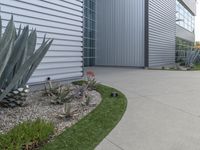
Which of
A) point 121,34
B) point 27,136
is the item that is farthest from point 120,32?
point 27,136

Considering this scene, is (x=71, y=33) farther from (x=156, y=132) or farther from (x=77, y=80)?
(x=156, y=132)

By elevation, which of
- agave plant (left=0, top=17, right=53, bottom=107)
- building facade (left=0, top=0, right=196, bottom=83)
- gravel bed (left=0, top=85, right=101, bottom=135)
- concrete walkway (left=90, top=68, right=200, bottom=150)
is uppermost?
building facade (left=0, top=0, right=196, bottom=83)

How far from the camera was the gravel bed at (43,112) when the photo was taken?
15.8 feet

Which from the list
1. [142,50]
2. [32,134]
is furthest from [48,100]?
[142,50]

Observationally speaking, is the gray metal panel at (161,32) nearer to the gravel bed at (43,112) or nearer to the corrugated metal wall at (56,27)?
the corrugated metal wall at (56,27)

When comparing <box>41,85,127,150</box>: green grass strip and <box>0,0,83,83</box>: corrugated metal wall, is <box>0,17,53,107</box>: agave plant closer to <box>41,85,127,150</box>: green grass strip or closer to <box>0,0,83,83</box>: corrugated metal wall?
<box>41,85,127,150</box>: green grass strip

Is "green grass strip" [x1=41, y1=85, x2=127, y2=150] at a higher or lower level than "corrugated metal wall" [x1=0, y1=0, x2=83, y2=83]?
lower

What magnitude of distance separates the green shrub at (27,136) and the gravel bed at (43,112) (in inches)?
14.3

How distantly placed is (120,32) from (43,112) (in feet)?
48.2

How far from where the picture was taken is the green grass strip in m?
3.96

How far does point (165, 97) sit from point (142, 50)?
11.2m

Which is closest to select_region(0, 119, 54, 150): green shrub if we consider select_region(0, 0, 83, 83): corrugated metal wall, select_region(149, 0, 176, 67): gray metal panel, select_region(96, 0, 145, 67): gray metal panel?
select_region(0, 0, 83, 83): corrugated metal wall

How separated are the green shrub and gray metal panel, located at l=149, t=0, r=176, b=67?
15.8 m

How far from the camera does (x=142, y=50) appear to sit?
61.2 feet
